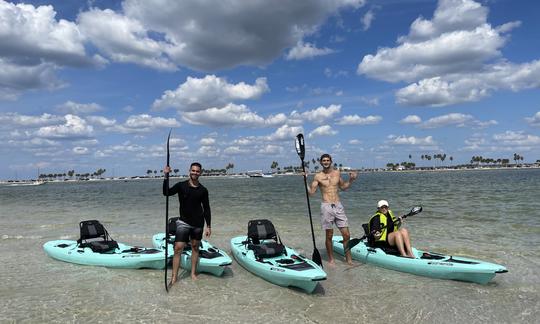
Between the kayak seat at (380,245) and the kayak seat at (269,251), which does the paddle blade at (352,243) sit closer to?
the kayak seat at (380,245)

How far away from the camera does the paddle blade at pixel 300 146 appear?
1014 cm

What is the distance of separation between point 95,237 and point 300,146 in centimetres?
647

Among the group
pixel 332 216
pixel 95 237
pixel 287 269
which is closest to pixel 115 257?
pixel 95 237

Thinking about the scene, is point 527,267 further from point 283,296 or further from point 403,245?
point 283,296

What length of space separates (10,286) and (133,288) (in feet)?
9.17

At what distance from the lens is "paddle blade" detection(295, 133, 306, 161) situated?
33.3ft

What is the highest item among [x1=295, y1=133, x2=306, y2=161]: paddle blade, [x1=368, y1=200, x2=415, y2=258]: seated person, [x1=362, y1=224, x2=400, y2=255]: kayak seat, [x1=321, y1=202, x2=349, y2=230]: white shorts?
[x1=295, y1=133, x2=306, y2=161]: paddle blade

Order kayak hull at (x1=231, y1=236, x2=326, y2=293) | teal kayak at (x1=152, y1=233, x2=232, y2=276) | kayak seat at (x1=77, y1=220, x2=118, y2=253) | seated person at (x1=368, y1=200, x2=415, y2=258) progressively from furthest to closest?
kayak seat at (x1=77, y1=220, x2=118, y2=253) < seated person at (x1=368, y1=200, x2=415, y2=258) < teal kayak at (x1=152, y1=233, x2=232, y2=276) < kayak hull at (x1=231, y1=236, x2=326, y2=293)

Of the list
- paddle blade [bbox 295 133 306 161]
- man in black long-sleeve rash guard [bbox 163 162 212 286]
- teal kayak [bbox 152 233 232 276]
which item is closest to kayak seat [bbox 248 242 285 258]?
teal kayak [bbox 152 233 232 276]

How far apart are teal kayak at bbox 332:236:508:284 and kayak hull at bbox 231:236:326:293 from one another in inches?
79.8

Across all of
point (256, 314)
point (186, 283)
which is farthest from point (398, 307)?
point (186, 283)

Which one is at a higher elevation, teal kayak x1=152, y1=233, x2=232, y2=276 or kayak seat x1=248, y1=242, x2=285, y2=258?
kayak seat x1=248, y1=242, x2=285, y2=258

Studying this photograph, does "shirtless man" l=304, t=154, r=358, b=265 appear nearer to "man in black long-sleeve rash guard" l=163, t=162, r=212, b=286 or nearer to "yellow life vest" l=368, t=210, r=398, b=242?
"yellow life vest" l=368, t=210, r=398, b=242

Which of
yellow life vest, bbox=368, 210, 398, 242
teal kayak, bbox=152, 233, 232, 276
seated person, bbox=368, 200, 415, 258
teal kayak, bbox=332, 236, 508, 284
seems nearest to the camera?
teal kayak, bbox=332, 236, 508, 284
